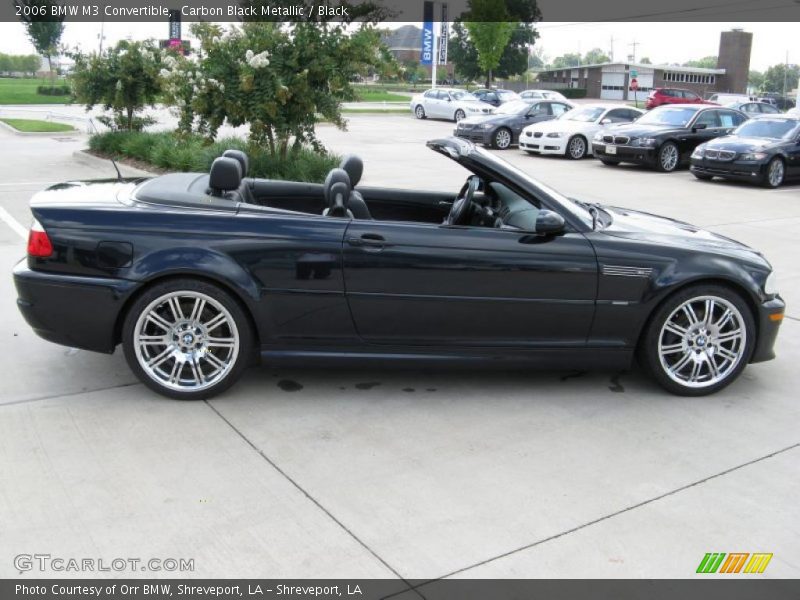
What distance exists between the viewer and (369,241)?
178 inches

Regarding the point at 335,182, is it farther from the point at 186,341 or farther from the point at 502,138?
the point at 502,138

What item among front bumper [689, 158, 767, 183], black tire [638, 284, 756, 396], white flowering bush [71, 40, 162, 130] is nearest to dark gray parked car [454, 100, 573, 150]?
front bumper [689, 158, 767, 183]

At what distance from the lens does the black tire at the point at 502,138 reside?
2319 centimetres

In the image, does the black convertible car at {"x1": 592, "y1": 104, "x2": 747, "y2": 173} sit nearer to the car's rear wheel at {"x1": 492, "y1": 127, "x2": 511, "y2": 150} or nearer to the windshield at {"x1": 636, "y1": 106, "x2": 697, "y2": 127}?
the windshield at {"x1": 636, "y1": 106, "x2": 697, "y2": 127}

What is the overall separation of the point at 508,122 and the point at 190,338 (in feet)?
65.0

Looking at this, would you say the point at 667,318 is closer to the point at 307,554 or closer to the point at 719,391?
the point at 719,391

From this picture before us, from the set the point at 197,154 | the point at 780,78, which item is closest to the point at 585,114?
the point at 197,154

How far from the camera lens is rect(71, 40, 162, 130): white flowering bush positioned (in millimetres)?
16594

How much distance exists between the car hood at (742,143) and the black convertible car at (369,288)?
12.0 m

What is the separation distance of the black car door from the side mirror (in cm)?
11

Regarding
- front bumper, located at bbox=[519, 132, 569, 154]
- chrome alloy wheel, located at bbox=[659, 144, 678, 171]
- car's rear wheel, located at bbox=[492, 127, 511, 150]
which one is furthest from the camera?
car's rear wheel, located at bbox=[492, 127, 511, 150]

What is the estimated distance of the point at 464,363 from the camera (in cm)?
469
